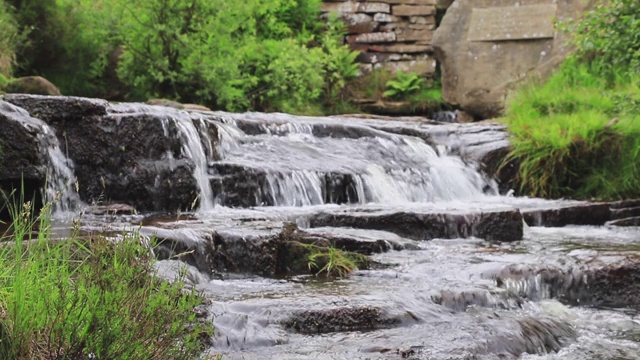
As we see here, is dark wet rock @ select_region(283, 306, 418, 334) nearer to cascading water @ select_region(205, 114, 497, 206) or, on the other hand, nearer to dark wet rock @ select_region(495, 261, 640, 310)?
dark wet rock @ select_region(495, 261, 640, 310)

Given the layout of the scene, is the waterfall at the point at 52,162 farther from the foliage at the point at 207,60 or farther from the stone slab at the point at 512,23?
the stone slab at the point at 512,23

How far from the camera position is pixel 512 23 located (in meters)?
13.5

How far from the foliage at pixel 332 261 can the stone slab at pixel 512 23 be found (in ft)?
30.1

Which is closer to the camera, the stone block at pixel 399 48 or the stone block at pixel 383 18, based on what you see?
the stone block at pixel 383 18

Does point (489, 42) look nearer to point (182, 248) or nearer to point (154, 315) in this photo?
point (182, 248)

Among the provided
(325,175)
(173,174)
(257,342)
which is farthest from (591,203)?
(257,342)

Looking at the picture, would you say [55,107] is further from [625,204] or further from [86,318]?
[625,204]

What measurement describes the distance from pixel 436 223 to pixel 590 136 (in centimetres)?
318

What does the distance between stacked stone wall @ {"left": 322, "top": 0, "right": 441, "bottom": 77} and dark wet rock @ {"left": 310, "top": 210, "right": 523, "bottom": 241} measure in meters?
10.2

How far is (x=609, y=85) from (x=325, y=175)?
5221 millimetres

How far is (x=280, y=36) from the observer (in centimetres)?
1631

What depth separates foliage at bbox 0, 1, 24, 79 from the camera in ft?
34.6

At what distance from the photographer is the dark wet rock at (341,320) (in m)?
3.87

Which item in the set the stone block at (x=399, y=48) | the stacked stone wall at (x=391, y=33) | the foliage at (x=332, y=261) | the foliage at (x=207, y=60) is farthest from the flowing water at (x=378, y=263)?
the stone block at (x=399, y=48)
